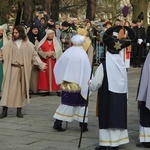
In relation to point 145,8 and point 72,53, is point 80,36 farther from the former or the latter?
point 145,8

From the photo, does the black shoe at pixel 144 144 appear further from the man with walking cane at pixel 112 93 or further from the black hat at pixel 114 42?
the black hat at pixel 114 42

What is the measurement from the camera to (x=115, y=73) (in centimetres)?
750

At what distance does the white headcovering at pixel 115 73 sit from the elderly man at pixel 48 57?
5.64m

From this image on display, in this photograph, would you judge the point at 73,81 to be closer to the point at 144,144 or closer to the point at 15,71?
the point at 144,144

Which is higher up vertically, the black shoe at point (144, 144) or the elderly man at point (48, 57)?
the elderly man at point (48, 57)

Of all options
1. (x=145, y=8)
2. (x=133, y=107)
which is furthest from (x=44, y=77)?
(x=145, y=8)

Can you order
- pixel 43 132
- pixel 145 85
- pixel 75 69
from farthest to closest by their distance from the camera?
pixel 43 132 → pixel 75 69 → pixel 145 85

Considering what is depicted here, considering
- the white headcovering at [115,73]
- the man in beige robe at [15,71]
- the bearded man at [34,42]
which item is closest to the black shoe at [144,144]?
the white headcovering at [115,73]

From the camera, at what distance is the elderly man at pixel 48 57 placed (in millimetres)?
13211

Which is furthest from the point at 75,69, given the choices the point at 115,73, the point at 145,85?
the point at 145,85

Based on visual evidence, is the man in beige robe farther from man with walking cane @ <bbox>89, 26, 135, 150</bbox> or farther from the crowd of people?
man with walking cane @ <bbox>89, 26, 135, 150</bbox>

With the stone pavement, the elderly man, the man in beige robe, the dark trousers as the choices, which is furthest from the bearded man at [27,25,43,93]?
the dark trousers

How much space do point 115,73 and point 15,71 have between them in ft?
10.7

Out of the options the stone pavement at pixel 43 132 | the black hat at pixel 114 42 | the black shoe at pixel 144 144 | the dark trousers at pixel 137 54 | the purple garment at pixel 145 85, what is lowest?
the stone pavement at pixel 43 132
